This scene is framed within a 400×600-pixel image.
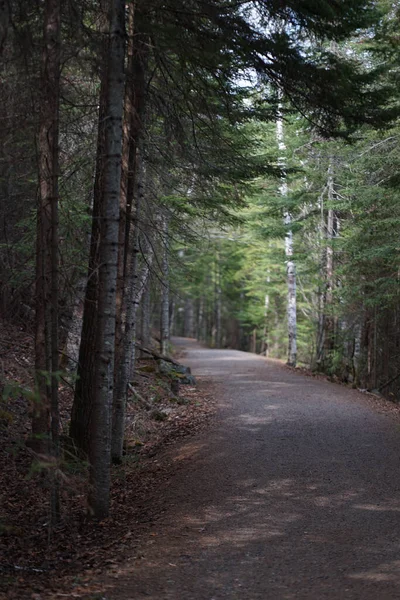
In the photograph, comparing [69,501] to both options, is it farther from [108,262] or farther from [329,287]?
[329,287]

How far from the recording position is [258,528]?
6.97 meters

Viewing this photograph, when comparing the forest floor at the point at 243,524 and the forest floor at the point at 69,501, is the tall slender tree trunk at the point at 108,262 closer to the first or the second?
the forest floor at the point at 69,501

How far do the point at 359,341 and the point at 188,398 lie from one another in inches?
366

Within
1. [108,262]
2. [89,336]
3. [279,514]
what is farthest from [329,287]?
[108,262]

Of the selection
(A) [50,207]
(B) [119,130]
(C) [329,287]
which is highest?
(B) [119,130]

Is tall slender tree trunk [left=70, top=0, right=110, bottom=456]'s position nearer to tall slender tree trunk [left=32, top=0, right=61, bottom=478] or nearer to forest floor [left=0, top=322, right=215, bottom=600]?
forest floor [left=0, top=322, right=215, bottom=600]

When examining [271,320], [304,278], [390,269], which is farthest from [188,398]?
[271,320]

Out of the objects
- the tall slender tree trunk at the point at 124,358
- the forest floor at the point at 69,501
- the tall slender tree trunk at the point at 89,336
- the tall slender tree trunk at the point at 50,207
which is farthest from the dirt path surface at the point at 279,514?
the tall slender tree trunk at the point at 50,207

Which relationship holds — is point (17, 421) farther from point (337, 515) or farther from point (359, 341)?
point (359, 341)

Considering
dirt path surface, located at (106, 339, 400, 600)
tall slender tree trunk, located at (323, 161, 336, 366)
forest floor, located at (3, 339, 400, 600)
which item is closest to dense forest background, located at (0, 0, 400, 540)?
forest floor, located at (3, 339, 400, 600)

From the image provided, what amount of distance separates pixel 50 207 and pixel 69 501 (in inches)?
173

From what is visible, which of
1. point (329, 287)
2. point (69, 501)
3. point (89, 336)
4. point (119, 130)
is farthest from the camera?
point (329, 287)

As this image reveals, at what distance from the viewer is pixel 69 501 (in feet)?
28.7

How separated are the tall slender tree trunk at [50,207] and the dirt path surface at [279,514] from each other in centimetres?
186
